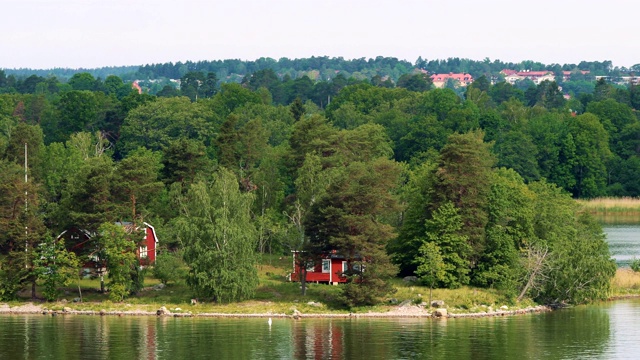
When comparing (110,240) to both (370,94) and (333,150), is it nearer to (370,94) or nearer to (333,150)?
(333,150)

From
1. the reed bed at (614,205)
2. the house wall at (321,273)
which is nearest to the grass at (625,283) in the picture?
the house wall at (321,273)

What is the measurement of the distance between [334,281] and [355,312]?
8.03 meters

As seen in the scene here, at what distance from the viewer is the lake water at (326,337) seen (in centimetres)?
6756

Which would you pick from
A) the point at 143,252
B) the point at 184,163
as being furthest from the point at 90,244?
the point at 184,163

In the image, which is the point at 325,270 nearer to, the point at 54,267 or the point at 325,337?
the point at 325,337

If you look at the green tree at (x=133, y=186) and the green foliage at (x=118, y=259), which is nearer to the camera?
the green foliage at (x=118, y=259)

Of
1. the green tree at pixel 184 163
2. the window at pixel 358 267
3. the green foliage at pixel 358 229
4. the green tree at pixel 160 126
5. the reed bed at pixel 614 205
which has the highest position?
the green tree at pixel 160 126

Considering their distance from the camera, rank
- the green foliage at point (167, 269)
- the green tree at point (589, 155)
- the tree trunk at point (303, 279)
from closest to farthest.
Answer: the tree trunk at point (303, 279)
the green foliage at point (167, 269)
the green tree at point (589, 155)

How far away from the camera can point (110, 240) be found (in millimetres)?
83188

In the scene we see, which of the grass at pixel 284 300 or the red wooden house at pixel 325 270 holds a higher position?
the red wooden house at pixel 325 270

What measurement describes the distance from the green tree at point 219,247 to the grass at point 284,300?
1205 mm

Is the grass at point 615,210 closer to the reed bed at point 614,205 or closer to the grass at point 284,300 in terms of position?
the reed bed at point 614,205

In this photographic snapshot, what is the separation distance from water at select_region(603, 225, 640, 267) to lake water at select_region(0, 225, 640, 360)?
2214cm

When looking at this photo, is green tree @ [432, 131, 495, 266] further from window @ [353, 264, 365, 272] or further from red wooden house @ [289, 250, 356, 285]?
window @ [353, 264, 365, 272]
